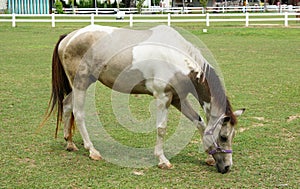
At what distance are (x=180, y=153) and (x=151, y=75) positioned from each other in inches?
45.5

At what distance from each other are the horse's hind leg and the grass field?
0.52 feet

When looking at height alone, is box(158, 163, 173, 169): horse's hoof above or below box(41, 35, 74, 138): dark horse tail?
below

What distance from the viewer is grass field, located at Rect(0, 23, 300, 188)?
519 centimetres

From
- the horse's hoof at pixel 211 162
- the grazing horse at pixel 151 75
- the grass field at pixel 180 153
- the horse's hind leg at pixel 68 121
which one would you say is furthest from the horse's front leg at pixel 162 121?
the horse's hind leg at pixel 68 121

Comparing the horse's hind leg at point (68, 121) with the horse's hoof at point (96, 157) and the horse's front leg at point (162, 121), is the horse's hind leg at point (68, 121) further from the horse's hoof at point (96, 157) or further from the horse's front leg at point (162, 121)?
the horse's front leg at point (162, 121)

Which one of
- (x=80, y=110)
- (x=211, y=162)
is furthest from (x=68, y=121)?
(x=211, y=162)

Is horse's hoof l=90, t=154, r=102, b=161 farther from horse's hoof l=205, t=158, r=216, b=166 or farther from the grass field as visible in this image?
horse's hoof l=205, t=158, r=216, b=166

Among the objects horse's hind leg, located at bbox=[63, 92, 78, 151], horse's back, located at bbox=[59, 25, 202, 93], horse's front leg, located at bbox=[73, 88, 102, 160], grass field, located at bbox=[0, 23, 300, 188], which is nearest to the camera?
grass field, located at bbox=[0, 23, 300, 188]

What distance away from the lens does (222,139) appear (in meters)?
5.37

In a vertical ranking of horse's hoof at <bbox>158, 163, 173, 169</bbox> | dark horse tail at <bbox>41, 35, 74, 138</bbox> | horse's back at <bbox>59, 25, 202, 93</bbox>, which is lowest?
horse's hoof at <bbox>158, 163, 173, 169</bbox>

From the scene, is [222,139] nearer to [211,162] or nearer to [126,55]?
[211,162]

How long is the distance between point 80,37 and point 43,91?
4608mm

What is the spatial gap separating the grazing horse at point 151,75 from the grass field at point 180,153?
0.29 meters

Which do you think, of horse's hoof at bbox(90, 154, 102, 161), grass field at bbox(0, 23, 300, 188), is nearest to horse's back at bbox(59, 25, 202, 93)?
horse's hoof at bbox(90, 154, 102, 161)
